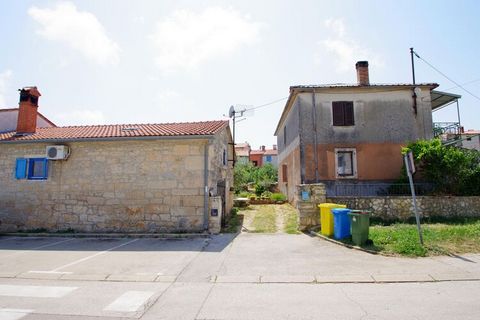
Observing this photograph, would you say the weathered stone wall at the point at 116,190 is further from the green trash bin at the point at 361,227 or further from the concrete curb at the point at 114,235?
the green trash bin at the point at 361,227

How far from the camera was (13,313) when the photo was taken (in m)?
4.05

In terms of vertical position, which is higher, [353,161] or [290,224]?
[353,161]

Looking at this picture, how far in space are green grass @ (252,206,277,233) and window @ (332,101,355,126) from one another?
5902mm

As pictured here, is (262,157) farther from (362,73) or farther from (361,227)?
(361,227)

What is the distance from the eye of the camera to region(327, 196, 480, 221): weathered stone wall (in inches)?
437

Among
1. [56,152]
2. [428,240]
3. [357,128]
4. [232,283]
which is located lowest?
[232,283]

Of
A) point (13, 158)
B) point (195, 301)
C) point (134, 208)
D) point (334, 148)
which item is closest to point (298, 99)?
point (334, 148)

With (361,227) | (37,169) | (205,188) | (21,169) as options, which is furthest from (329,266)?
(21,169)

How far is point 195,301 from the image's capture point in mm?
4453

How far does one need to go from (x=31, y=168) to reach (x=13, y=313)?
366 inches

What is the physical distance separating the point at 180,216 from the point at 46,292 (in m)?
5.51

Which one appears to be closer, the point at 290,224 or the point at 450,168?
the point at 290,224

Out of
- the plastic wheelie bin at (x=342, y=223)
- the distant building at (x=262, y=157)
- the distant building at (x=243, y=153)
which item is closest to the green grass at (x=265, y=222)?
the plastic wheelie bin at (x=342, y=223)

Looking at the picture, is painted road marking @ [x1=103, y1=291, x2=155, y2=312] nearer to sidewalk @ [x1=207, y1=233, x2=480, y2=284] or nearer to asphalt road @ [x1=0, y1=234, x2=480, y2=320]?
asphalt road @ [x1=0, y1=234, x2=480, y2=320]
